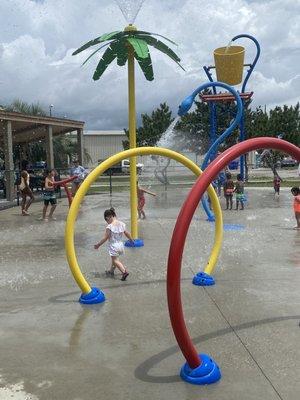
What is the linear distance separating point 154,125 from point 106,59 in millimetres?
34015


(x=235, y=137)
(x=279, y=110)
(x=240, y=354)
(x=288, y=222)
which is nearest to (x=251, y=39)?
(x=288, y=222)

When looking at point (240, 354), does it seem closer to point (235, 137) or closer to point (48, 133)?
point (48, 133)

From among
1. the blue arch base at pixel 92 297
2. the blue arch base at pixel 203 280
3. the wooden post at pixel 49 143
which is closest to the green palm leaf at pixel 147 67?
the blue arch base at pixel 203 280

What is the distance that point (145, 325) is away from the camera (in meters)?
4.83

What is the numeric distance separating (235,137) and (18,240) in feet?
103

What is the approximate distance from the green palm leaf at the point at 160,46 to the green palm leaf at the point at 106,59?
0.50m

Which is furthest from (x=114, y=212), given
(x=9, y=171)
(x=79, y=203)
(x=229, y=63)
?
(x=9, y=171)

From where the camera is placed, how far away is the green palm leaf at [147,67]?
8422 millimetres

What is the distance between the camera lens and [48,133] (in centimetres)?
2197

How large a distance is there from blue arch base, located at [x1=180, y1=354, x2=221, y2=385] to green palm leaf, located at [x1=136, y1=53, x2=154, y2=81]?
5.97m

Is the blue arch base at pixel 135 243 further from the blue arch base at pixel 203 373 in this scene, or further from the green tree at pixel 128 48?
the blue arch base at pixel 203 373

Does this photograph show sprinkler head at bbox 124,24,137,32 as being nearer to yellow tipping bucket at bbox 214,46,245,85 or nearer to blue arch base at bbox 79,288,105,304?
blue arch base at bbox 79,288,105,304

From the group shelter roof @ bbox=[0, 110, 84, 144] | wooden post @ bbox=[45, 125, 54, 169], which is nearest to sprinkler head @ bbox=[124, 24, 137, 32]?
shelter roof @ bbox=[0, 110, 84, 144]

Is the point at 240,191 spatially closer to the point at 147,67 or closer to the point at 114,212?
the point at 147,67
